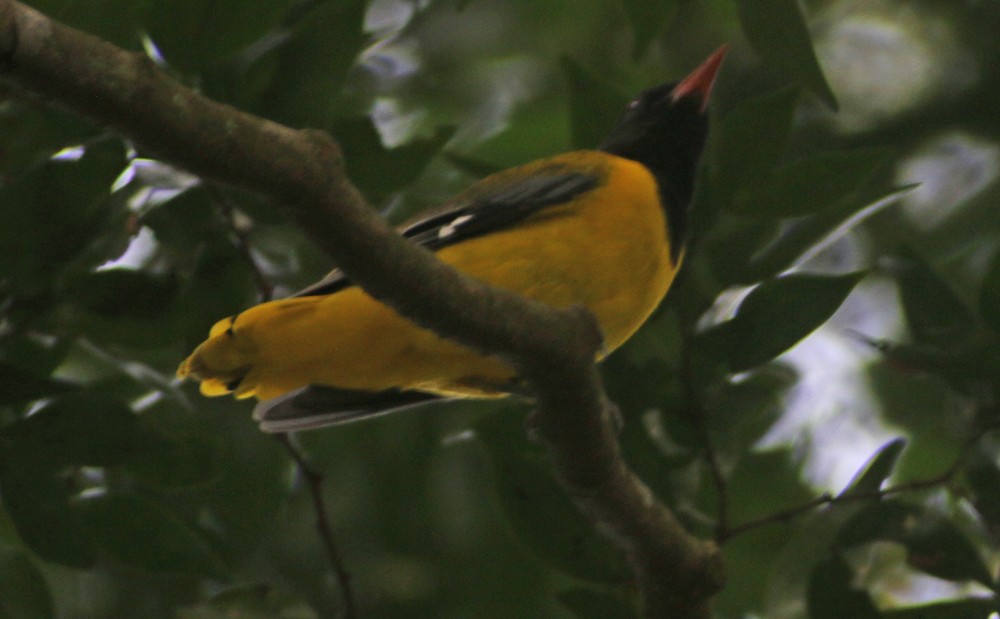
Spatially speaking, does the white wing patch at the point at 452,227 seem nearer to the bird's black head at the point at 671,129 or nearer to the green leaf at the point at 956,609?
the bird's black head at the point at 671,129

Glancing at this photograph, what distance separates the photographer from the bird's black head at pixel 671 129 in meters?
3.27

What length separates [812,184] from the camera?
259cm

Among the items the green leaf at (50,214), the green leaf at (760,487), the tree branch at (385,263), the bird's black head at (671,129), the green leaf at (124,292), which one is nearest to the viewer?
the tree branch at (385,263)

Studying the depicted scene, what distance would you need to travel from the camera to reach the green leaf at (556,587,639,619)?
2.56 metres

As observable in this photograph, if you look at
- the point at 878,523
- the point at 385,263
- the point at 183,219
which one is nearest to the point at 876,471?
the point at 878,523

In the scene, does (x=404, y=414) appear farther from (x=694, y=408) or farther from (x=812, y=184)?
(x=812, y=184)

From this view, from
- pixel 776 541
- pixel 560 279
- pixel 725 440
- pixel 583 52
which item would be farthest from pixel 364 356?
pixel 583 52

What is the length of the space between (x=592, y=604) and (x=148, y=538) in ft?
3.10

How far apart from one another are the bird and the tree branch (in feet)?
1.06

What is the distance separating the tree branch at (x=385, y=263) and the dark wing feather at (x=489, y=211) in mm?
571

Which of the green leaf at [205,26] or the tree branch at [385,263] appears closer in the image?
the tree branch at [385,263]

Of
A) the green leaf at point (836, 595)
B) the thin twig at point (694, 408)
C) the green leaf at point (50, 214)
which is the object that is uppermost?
the green leaf at point (50, 214)

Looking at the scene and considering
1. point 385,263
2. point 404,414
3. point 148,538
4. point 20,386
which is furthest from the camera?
point 404,414

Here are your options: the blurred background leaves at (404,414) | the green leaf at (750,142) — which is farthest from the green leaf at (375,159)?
the green leaf at (750,142)
